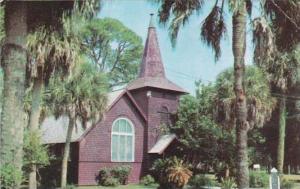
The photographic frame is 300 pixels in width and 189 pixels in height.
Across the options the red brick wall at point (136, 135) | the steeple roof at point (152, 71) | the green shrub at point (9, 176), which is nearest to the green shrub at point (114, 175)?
the red brick wall at point (136, 135)

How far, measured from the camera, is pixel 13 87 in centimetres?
1234

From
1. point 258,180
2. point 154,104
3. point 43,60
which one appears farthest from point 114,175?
point 43,60

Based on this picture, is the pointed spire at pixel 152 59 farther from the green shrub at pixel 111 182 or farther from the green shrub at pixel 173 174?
the green shrub at pixel 111 182

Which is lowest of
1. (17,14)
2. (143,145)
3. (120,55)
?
(143,145)

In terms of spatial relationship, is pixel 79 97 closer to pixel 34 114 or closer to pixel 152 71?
pixel 34 114

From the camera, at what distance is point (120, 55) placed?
6253 centimetres

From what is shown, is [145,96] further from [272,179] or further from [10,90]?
[10,90]

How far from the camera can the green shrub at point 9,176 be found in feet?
36.7

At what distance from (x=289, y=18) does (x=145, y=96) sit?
2473cm

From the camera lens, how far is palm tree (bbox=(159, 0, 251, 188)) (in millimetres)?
15211

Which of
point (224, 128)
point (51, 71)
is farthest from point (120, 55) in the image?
point (51, 71)

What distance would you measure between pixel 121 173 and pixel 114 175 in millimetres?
479

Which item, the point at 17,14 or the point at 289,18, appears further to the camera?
the point at 289,18

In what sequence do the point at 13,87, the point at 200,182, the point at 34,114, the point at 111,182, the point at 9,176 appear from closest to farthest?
the point at 9,176 → the point at 13,87 → the point at 34,114 → the point at 111,182 → the point at 200,182
